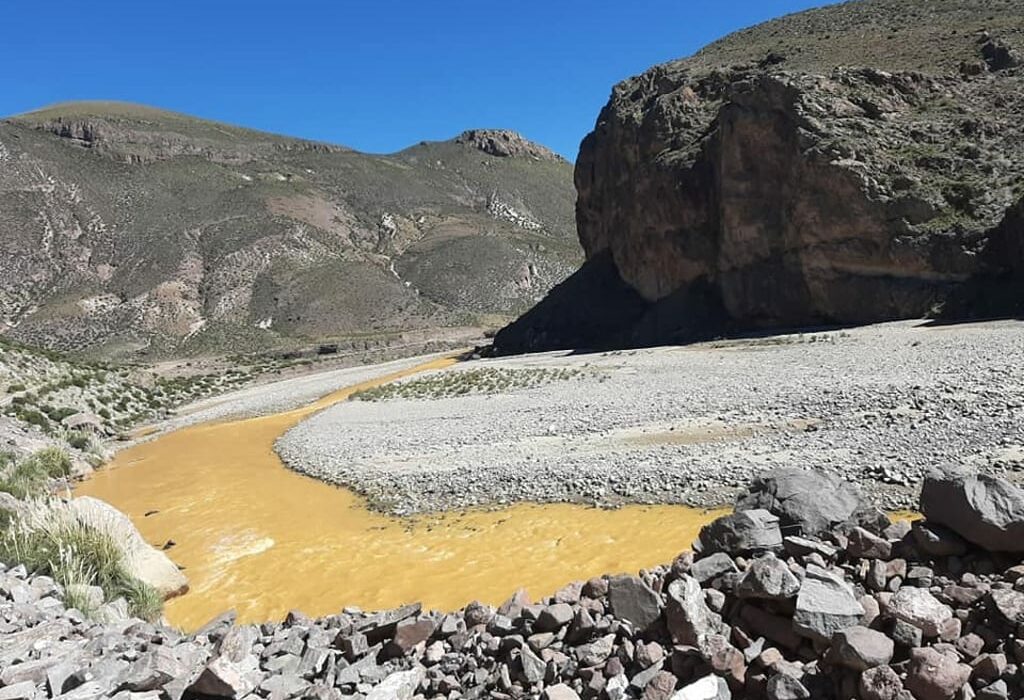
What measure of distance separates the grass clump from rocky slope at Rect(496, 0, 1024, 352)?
34.3 m

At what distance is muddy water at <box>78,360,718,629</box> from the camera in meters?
10.3

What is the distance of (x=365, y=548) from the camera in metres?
12.4

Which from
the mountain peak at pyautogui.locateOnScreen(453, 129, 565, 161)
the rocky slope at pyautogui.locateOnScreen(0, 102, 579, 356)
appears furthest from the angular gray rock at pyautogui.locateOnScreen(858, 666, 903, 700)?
the mountain peak at pyautogui.locateOnScreen(453, 129, 565, 161)

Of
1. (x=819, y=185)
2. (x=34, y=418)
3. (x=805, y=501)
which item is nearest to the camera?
(x=805, y=501)

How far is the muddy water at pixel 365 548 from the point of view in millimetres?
10273

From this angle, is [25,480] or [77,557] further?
[25,480]

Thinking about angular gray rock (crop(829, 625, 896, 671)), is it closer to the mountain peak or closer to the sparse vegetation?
the sparse vegetation

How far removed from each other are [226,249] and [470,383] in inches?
2820

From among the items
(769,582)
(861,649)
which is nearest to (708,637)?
(769,582)

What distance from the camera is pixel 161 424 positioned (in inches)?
1323

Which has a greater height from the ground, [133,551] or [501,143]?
[501,143]

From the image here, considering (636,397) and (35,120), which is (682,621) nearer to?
(636,397)

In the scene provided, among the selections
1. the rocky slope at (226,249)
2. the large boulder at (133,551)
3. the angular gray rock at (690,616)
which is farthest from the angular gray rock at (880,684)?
the rocky slope at (226,249)

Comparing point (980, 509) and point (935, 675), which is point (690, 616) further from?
A: point (980, 509)
